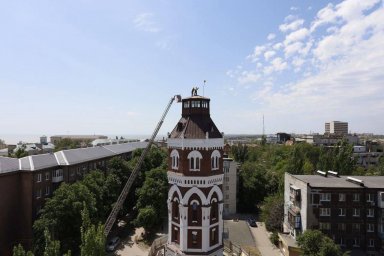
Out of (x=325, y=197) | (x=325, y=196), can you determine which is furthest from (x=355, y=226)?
(x=325, y=196)

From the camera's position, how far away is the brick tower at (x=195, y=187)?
89.7 feet

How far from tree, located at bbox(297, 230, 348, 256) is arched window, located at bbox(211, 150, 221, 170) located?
58.9 ft

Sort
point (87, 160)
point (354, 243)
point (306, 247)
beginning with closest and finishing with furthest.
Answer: point (306, 247) < point (354, 243) < point (87, 160)

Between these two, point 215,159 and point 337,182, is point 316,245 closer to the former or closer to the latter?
point 337,182

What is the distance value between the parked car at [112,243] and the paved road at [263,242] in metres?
22.8

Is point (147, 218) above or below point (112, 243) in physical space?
above

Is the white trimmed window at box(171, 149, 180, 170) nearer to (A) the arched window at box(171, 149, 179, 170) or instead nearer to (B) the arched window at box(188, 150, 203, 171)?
(A) the arched window at box(171, 149, 179, 170)

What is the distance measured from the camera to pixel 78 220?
132 feet

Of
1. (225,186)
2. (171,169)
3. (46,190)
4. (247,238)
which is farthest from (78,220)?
(225,186)

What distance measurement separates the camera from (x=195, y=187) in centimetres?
2728

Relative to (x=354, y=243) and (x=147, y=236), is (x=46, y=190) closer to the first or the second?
(x=147, y=236)

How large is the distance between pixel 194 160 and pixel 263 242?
33161mm

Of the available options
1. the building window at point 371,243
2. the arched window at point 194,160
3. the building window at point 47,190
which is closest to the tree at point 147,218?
the building window at point 47,190

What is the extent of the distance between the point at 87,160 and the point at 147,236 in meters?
18.1
